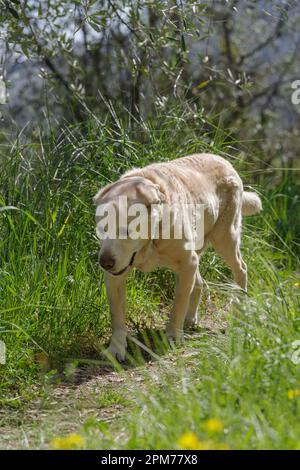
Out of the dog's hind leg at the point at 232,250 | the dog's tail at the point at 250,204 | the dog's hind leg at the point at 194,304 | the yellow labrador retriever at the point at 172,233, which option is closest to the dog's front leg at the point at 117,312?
the yellow labrador retriever at the point at 172,233

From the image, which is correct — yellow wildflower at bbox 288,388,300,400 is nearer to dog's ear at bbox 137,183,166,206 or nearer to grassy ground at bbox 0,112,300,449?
grassy ground at bbox 0,112,300,449

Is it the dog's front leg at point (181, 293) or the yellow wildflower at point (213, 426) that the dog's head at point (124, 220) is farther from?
the yellow wildflower at point (213, 426)

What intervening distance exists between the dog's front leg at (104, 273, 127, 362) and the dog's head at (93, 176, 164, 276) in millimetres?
229

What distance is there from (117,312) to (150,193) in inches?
35.7

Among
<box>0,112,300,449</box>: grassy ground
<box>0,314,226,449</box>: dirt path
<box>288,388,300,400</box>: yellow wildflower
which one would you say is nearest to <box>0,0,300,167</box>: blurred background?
<box>0,112,300,449</box>: grassy ground

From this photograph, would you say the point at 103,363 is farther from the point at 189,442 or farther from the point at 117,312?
the point at 189,442

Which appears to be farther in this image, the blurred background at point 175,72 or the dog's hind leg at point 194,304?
the blurred background at point 175,72

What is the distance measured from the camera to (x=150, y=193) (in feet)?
17.5

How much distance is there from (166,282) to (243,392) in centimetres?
307

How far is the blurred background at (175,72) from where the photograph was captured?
831 cm

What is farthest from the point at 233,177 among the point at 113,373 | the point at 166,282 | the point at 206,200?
the point at 113,373

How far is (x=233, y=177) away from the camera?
259 inches

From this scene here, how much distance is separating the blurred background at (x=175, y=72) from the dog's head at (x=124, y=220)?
7.81 feet

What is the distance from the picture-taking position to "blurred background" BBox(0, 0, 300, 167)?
831cm
